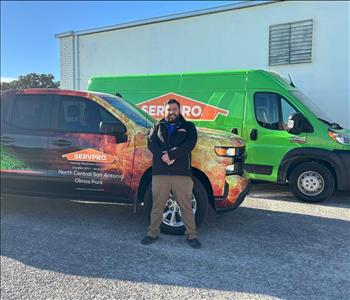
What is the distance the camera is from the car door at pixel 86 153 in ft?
16.3

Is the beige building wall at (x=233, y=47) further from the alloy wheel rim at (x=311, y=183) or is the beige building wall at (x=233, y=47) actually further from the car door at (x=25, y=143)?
the car door at (x=25, y=143)

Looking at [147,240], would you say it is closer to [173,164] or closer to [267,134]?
[173,164]

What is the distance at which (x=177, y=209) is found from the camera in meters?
4.78

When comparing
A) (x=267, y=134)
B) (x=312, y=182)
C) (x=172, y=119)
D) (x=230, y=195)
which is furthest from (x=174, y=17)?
(x=230, y=195)

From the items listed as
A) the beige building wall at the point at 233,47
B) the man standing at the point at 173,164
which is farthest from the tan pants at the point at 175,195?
the beige building wall at the point at 233,47

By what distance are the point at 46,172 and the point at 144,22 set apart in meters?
9.00

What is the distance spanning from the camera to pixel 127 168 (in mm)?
4930

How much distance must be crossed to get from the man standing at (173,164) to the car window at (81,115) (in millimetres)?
924

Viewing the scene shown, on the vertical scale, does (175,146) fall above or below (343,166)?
above

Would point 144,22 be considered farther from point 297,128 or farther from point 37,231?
point 37,231

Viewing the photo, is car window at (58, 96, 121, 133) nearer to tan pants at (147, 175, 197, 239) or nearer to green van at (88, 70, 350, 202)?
tan pants at (147, 175, 197, 239)

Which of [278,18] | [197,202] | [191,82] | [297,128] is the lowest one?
[197,202]

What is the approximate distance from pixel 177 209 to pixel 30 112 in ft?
8.15

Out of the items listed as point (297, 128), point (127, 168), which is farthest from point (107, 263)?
point (297, 128)
